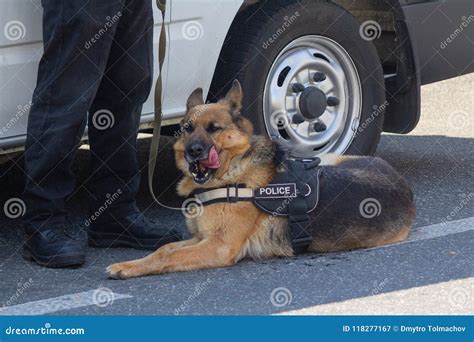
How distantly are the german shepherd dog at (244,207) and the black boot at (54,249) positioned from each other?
0.31m

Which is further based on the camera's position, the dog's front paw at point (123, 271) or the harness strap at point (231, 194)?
the harness strap at point (231, 194)

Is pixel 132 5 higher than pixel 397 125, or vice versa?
pixel 132 5

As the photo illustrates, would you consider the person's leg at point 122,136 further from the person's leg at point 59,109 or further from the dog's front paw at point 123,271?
the dog's front paw at point 123,271

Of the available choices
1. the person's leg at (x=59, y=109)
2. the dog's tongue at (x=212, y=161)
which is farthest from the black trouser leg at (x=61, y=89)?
the dog's tongue at (x=212, y=161)

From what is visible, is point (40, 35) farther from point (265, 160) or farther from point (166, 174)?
point (166, 174)

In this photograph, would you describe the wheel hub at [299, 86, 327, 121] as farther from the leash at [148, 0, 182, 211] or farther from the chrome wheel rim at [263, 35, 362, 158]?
the leash at [148, 0, 182, 211]

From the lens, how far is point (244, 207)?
18.0 feet

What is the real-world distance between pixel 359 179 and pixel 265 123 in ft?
2.48

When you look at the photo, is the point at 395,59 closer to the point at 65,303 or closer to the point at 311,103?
the point at 311,103

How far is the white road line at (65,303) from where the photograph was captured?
15.3 feet

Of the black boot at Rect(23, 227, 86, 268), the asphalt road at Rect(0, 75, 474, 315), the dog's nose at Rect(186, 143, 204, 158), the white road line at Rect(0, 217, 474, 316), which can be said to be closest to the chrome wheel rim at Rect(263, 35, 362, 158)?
the asphalt road at Rect(0, 75, 474, 315)

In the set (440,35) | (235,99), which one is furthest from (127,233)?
(440,35)

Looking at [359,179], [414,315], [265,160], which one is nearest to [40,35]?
[265,160]

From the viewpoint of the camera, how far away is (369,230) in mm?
5656
